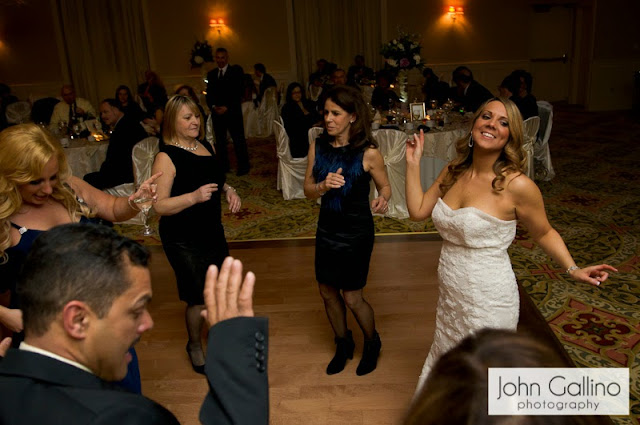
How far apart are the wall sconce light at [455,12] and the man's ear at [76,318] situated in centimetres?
1300

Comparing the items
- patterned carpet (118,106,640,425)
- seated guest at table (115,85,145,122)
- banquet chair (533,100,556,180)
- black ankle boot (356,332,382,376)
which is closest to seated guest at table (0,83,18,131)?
seated guest at table (115,85,145,122)

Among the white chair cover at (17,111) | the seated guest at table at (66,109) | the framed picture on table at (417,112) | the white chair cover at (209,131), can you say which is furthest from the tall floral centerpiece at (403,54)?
the white chair cover at (17,111)

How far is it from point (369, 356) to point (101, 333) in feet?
7.67

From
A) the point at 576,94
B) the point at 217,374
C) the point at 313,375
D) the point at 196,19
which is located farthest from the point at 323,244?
the point at 576,94

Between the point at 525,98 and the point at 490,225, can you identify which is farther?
the point at 525,98

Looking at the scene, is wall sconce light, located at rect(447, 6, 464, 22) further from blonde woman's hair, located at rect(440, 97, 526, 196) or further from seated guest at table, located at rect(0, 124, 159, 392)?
seated guest at table, located at rect(0, 124, 159, 392)

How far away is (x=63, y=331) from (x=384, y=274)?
3.53 m

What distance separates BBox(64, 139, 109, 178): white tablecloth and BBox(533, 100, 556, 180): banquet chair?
5405mm

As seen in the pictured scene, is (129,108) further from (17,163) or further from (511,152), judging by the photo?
(511,152)

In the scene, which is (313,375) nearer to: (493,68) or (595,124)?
(595,124)

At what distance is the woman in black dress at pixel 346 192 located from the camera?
2873mm

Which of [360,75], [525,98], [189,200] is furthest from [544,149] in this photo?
[189,200]

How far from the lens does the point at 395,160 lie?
5.66 m

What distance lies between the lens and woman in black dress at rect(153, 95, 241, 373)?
111 inches
